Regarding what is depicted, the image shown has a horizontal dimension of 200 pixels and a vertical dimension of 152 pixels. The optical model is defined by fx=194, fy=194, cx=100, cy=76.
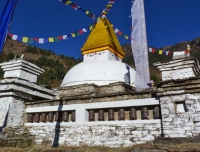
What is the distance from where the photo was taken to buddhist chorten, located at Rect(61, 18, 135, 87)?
996 centimetres

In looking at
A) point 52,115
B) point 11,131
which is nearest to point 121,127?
point 52,115

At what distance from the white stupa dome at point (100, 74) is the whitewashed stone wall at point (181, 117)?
4779 mm

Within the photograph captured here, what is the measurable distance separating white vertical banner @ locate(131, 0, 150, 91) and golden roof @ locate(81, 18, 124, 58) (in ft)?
18.2

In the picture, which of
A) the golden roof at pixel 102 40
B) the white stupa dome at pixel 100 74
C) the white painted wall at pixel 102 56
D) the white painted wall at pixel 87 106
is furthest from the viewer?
the golden roof at pixel 102 40

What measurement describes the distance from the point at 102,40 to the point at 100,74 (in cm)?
375

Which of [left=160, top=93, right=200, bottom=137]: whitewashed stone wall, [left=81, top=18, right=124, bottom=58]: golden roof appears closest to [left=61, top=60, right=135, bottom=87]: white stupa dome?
[left=81, top=18, right=124, bottom=58]: golden roof

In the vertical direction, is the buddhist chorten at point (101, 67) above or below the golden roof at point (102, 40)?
below

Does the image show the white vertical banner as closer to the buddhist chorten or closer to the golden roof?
the buddhist chorten

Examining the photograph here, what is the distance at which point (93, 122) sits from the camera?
6234 millimetres

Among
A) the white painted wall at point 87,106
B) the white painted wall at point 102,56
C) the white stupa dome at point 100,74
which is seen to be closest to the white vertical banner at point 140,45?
the white painted wall at point 87,106

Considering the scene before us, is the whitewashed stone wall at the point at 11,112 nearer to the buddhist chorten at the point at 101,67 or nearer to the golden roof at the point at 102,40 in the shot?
the buddhist chorten at the point at 101,67

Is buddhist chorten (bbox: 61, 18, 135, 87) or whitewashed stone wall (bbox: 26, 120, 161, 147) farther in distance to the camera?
buddhist chorten (bbox: 61, 18, 135, 87)

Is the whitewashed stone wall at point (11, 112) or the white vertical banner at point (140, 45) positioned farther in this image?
the whitewashed stone wall at point (11, 112)

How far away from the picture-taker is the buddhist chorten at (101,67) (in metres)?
9.96
